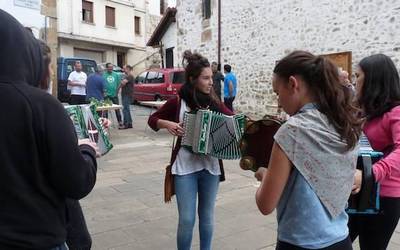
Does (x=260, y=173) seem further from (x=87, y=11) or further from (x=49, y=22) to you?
(x=87, y=11)

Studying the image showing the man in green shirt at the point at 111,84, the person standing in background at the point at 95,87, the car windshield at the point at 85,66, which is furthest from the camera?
the car windshield at the point at 85,66

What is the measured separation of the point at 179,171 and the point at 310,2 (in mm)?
10887

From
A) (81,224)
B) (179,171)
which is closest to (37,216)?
(81,224)

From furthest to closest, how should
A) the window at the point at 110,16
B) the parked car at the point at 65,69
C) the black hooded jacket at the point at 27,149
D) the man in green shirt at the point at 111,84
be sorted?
the window at the point at 110,16
the parked car at the point at 65,69
the man in green shirt at the point at 111,84
the black hooded jacket at the point at 27,149

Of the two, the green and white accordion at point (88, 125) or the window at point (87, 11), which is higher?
the window at point (87, 11)

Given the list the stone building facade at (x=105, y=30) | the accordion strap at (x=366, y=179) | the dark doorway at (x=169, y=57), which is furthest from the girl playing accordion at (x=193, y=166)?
the stone building facade at (x=105, y=30)

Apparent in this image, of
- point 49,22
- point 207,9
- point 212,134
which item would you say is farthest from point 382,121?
point 207,9

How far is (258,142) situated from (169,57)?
19.4 m

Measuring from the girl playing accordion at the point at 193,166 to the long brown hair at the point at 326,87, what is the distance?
1.47 metres

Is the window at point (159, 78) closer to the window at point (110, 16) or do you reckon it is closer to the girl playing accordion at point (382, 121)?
the girl playing accordion at point (382, 121)

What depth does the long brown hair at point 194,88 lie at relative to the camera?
3164mm

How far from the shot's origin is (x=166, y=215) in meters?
4.63

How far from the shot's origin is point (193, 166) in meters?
3.08

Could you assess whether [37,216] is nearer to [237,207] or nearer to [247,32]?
[237,207]
